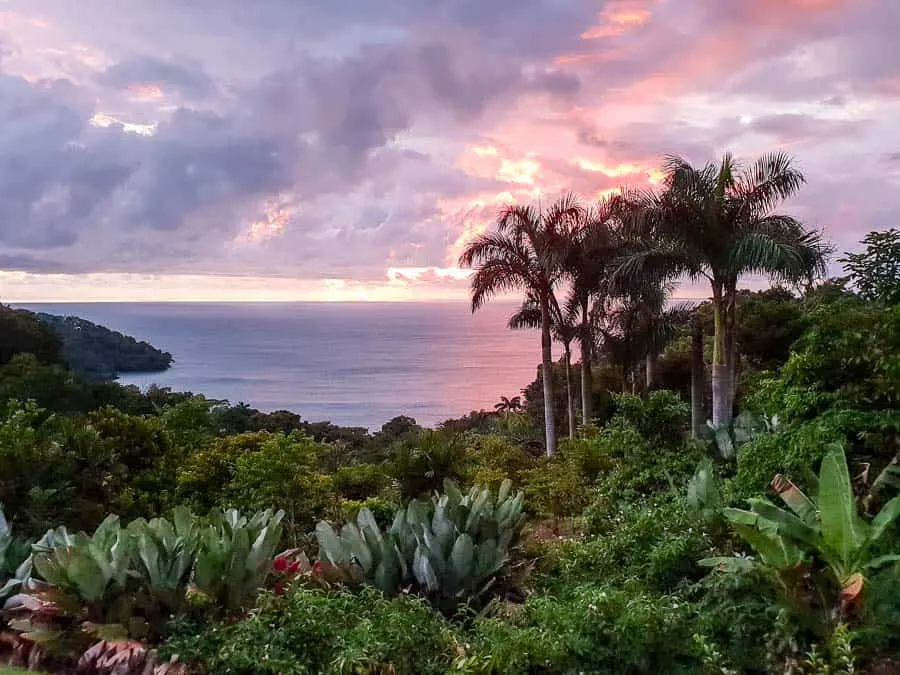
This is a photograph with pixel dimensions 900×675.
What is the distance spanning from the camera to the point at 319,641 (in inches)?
157

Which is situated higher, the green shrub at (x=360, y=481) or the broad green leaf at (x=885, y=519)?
the broad green leaf at (x=885, y=519)

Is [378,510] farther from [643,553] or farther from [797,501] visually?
[797,501]

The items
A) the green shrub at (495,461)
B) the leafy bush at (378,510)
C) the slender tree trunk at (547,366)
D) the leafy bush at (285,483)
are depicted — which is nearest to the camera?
the leafy bush at (378,510)

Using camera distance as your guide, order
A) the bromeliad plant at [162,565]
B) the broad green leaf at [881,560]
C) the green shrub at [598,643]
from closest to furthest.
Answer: the green shrub at [598,643] → the broad green leaf at [881,560] → the bromeliad plant at [162,565]

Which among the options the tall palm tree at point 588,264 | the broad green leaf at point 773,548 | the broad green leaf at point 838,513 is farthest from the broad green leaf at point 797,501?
the tall palm tree at point 588,264

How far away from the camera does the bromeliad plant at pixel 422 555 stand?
4.98 meters

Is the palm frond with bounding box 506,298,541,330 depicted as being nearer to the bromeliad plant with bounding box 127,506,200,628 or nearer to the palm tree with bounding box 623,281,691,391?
the palm tree with bounding box 623,281,691,391

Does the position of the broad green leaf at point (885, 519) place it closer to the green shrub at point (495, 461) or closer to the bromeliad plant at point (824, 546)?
the bromeliad plant at point (824, 546)

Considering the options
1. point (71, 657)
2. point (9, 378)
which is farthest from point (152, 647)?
point (9, 378)

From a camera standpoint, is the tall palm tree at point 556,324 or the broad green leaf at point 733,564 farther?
the tall palm tree at point 556,324

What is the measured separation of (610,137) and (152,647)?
12.2 m

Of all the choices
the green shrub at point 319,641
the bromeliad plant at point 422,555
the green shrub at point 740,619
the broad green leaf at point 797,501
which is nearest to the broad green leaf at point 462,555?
the bromeliad plant at point 422,555

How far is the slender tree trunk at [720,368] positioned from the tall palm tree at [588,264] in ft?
7.68

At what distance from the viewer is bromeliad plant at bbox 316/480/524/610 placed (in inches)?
196
